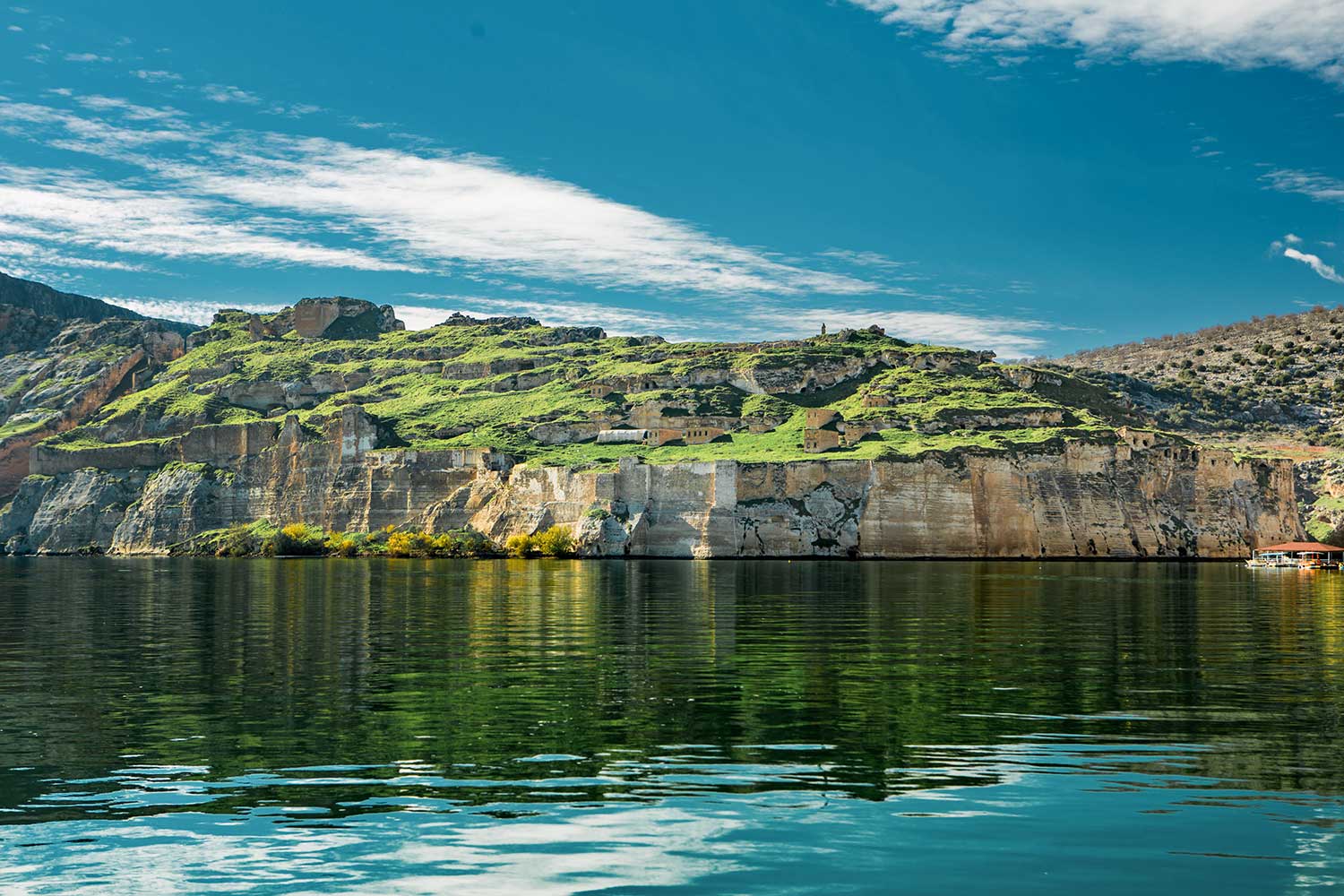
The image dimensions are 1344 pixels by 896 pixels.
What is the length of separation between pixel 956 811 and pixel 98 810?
957 centimetres

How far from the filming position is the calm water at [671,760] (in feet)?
38.4

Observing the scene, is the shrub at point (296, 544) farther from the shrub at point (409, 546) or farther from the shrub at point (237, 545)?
the shrub at point (409, 546)

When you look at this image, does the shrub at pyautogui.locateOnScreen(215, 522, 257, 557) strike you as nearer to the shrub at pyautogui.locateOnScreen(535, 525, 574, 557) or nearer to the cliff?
the cliff

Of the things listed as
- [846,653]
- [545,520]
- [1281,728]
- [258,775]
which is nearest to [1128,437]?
[545,520]

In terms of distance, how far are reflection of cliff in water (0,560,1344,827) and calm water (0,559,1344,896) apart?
111 millimetres

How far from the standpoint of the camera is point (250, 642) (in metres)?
34.2

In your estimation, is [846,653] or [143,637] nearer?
[846,653]

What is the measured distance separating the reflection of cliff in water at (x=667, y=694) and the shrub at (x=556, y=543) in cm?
7997

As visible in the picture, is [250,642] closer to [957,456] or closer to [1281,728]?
[1281,728]

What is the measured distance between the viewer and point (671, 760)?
16562mm

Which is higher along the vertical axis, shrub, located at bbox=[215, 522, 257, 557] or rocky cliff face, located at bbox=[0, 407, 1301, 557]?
rocky cliff face, located at bbox=[0, 407, 1301, 557]

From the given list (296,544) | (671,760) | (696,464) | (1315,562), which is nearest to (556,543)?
(696,464)

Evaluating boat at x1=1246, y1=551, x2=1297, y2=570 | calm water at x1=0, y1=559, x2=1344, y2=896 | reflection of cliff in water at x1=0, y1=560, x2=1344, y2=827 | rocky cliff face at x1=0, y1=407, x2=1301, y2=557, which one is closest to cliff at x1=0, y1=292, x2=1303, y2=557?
rocky cliff face at x1=0, y1=407, x2=1301, y2=557

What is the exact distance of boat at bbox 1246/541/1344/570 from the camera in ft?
353
